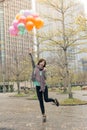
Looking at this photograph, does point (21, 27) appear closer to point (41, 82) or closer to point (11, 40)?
point (41, 82)

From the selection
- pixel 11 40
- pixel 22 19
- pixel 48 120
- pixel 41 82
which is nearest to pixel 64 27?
pixel 22 19

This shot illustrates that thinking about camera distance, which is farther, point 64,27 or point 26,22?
point 64,27

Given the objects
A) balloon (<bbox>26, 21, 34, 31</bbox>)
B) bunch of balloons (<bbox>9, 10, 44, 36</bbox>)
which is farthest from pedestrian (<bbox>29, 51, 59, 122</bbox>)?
bunch of balloons (<bbox>9, 10, 44, 36</bbox>)

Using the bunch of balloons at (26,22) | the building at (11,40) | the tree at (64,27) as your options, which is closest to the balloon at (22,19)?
the bunch of balloons at (26,22)

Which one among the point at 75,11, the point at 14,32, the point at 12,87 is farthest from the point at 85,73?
the point at 14,32

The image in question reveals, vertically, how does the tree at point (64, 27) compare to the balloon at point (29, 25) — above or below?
above

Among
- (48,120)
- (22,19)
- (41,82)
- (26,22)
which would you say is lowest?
(48,120)

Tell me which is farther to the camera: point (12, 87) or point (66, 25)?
point (12, 87)

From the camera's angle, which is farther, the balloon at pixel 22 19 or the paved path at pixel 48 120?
the balloon at pixel 22 19

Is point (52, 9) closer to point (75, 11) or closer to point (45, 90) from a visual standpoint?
point (75, 11)

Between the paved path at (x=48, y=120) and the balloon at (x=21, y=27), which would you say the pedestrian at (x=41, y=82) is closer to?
the paved path at (x=48, y=120)

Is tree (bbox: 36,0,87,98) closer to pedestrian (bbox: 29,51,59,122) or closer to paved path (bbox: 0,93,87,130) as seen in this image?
paved path (bbox: 0,93,87,130)

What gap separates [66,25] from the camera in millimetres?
20219

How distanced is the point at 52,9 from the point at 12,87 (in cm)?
5704
